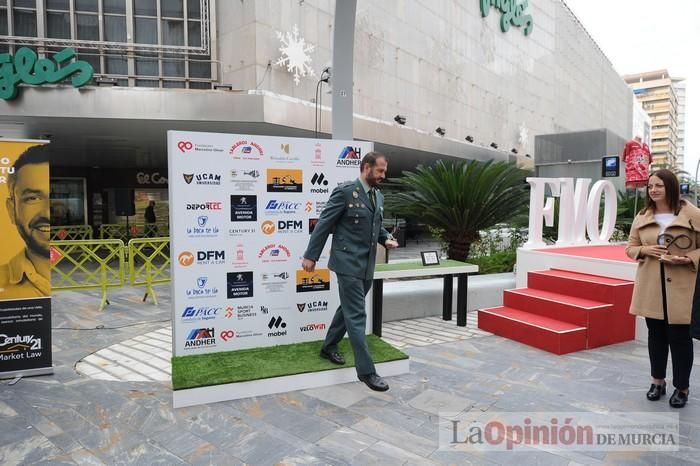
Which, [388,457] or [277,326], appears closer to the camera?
[388,457]

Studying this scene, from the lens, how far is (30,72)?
36.3 ft

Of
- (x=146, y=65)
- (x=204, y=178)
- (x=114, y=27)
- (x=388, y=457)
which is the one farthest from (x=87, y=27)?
(x=388, y=457)

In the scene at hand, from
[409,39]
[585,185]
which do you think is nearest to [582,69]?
[409,39]

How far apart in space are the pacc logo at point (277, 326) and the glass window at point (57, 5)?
1398 cm

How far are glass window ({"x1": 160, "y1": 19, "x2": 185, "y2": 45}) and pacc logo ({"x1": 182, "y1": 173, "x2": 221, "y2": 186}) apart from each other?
11849mm

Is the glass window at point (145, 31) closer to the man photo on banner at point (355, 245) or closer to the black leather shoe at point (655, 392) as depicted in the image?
the man photo on banner at point (355, 245)

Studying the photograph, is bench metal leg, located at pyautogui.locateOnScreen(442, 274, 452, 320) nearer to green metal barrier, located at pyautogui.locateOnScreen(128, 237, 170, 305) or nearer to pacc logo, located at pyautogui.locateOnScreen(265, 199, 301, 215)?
pacc logo, located at pyautogui.locateOnScreen(265, 199, 301, 215)

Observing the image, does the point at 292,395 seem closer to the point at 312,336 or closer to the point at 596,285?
the point at 312,336

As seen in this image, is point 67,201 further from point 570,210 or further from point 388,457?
point 388,457

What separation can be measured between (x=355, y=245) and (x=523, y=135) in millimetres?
28112

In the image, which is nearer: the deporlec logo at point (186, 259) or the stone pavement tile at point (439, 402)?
the stone pavement tile at point (439, 402)

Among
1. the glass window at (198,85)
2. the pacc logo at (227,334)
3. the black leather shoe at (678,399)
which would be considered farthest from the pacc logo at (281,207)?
the glass window at (198,85)

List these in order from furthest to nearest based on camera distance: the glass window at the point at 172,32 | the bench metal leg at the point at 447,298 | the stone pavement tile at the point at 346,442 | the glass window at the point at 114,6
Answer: the glass window at the point at 172,32
the glass window at the point at 114,6
the bench metal leg at the point at 447,298
the stone pavement tile at the point at 346,442

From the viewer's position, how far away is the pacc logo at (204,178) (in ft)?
13.9
